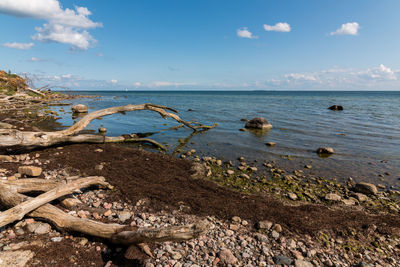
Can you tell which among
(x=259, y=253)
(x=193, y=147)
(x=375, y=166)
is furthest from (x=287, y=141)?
(x=259, y=253)

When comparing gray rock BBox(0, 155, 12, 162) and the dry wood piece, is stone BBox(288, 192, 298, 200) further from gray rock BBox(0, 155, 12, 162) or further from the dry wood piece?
gray rock BBox(0, 155, 12, 162)

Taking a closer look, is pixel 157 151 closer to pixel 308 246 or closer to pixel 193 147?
pixel 193 147

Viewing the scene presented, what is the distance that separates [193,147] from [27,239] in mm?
10395

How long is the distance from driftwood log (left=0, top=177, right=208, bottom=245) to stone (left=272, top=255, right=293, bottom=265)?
2.10 m

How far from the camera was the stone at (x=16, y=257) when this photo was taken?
3814 millimetres

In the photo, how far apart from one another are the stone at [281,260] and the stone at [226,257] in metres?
0.94

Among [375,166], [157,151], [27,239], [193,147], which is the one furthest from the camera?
[193,147]

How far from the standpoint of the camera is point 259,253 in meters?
4.79

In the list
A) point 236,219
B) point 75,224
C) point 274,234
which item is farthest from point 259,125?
point 75,224

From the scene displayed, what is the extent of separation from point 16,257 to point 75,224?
1.07 metres

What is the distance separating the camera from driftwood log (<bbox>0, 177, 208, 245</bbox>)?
3.88m

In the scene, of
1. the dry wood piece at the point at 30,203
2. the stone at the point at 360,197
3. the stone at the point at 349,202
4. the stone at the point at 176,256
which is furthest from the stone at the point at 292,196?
the dry wood piece at the point at 30,203

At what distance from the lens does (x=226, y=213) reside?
6.40 m

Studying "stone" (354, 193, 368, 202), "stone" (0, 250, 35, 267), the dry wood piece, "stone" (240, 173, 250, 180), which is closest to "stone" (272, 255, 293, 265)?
"stone" (240, 173, 250, 180)
